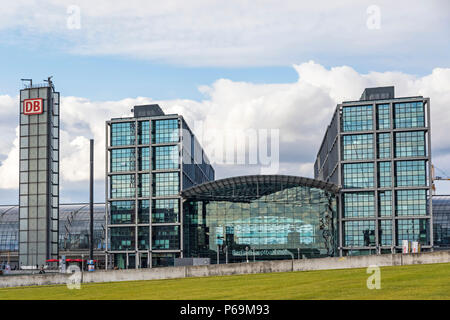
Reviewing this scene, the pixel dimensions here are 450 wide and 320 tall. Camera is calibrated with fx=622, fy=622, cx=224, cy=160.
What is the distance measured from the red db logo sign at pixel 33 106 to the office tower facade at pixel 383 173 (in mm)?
54156

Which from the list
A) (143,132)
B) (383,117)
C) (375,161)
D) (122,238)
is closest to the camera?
(375,161)

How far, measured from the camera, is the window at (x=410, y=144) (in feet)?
372

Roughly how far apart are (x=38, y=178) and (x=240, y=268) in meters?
65.0

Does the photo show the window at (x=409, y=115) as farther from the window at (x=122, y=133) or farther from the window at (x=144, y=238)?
the window at (x=144, y=238)

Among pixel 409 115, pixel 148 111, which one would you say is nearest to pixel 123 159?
pixel 148 111

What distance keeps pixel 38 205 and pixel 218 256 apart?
33.2m

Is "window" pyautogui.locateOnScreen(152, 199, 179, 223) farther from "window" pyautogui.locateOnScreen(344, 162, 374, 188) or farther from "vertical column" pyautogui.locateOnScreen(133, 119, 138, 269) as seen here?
"window" pyautogui.locateOnScreen(344, 162, 374, 188)

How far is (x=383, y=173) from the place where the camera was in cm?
11475

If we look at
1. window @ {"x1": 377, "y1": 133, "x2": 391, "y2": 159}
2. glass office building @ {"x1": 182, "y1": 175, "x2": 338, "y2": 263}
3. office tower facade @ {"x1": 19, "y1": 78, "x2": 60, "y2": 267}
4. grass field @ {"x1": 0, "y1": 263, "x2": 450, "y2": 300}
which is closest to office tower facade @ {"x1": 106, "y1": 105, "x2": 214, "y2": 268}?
glass office building @ {"x1": 182, "y1": 175, "x2": 338, "y2": 263}

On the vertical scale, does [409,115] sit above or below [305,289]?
above

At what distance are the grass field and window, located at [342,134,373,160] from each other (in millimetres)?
79888

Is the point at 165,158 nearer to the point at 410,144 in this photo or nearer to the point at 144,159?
the point at 144,159

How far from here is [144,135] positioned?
122 metres
